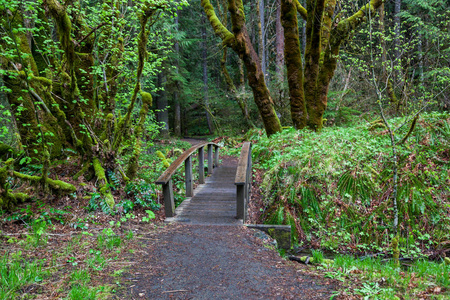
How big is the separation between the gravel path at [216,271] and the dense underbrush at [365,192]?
5.81 ft

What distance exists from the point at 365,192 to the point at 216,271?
392cm

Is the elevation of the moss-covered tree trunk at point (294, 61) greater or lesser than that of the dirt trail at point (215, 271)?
greater

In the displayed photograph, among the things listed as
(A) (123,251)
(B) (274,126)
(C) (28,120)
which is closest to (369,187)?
(B) (274,126)

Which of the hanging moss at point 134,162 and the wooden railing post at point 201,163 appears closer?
the hanging moss at point 134,162

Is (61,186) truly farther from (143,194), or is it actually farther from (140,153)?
(140,153)

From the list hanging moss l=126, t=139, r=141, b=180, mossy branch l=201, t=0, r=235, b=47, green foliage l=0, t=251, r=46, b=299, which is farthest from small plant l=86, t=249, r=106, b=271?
mossy branch l=201, t=0, r=235, b=47

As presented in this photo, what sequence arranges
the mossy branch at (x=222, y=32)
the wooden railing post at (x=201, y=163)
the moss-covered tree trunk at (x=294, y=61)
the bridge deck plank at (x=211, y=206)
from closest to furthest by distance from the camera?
the bridge deck plank at (x=211, y=206)
the wooden railing post at (x=201, y=163)
the moss-covered tree trunk at (x=294, y=61)
the mossy branch at (x=222, y=32)

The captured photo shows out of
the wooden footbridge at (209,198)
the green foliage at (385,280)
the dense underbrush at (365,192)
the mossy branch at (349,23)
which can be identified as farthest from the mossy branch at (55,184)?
the mossy branch at (349,23)

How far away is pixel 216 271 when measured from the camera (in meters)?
3.25

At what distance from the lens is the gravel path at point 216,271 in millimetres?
2818

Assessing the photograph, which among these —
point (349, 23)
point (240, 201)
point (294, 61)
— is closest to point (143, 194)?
point (240, 201)

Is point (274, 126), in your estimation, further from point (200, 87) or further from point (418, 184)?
point (200, 87)

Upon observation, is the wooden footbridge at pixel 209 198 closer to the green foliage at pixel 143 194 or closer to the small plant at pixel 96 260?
the green foliage at pixel 143 194

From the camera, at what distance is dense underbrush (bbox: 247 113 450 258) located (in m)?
5.02
